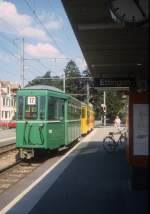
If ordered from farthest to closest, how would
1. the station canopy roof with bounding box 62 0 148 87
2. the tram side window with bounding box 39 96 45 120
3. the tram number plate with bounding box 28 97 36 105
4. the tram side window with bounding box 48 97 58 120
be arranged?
the tram side window with bounding box 48 97 58 120, the tram number plate with bounding box 28 97 36 105, the tram side window with bounding box 39 96 45 120, the station canopy roof with bounding box 62 0 148 87

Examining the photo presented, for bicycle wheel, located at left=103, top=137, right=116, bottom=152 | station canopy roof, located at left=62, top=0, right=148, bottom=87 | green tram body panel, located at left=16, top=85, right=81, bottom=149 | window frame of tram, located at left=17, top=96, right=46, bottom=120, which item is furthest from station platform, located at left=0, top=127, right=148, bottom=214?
bicycle wheel, located at left=103, top=137, right=116, bottom=152

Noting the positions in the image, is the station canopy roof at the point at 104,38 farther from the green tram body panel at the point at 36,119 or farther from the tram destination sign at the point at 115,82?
the green tram body panel at the point at 36,119

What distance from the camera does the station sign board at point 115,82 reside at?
65.5 ft

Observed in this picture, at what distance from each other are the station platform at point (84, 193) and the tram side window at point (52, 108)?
3536mm

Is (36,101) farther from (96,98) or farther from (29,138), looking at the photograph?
(96,98)

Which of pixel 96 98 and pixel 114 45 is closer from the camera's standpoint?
pixel 114 45

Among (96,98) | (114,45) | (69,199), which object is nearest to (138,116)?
(69,199)

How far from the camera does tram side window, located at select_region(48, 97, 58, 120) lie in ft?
67.3

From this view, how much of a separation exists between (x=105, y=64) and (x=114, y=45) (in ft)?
17.8

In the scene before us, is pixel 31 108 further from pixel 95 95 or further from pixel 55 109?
pixel 95 95

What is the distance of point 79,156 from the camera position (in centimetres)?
2136

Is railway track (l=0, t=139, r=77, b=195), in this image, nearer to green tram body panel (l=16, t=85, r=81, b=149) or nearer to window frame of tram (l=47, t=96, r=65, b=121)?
green tram body panel (l=16, t=85, r=81, b=149)

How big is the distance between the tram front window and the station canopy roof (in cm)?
246

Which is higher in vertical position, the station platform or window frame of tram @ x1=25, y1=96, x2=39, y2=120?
window frame of tram @ x1=25, y1=96, x2=39, y2=120
